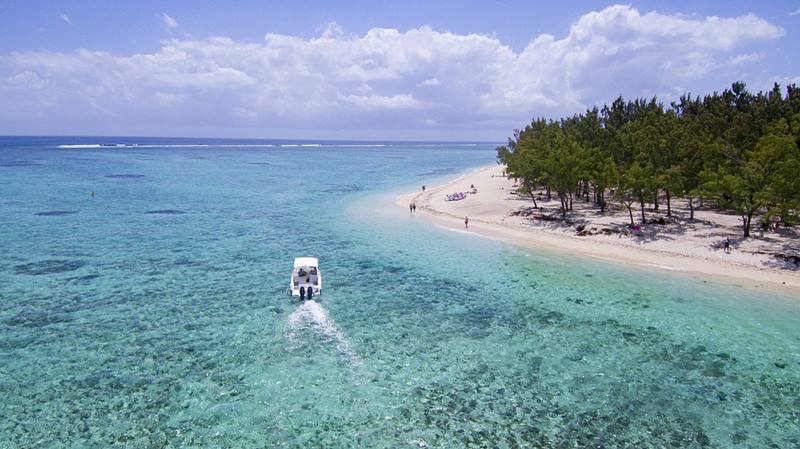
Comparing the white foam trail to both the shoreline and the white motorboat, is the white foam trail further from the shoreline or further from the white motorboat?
the shoreline

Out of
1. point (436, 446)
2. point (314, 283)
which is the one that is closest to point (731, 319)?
point (436, 446)

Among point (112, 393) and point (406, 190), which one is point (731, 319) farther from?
point (406, 190)

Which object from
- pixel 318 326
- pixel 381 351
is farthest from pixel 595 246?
pixel 318 326

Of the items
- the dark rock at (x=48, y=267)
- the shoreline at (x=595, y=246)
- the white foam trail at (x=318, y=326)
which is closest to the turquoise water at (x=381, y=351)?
the white foam trail at (x=318, y=326)

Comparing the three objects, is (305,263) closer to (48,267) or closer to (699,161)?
(48,267)

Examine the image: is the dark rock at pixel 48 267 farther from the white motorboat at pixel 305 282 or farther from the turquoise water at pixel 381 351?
the white motorboat at pixel 305 282

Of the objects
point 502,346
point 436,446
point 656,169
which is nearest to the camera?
point 436,446
